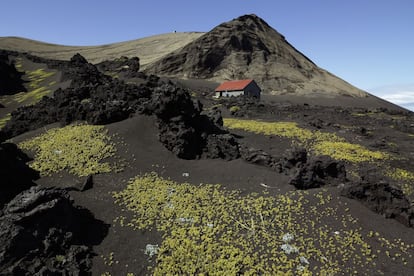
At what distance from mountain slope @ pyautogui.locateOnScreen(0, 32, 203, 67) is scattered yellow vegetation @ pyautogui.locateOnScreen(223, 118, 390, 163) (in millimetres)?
121261

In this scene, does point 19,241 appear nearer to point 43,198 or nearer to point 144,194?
point 43,198

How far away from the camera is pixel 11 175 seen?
1919cm

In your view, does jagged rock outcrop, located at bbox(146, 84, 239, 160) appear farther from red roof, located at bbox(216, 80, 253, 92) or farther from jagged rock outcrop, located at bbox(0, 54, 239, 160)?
red roof, located at bbox(216, 80, 253, 92)

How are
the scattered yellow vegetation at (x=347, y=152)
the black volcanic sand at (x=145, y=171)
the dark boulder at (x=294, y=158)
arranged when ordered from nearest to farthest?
the black volcanic sand at (x=145, y=171) < the dark boulder at (x=294, y=158) < the scattered yellow vegetation at (x=347, y=152)

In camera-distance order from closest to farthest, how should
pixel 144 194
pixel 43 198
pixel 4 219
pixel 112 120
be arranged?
pixel 4 219, pixel 43 198, pixel 144 194, pixel 112 120

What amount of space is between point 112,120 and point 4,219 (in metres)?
16.1

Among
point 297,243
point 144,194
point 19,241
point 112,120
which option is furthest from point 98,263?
point 112,120

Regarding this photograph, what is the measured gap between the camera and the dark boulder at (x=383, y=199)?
52.9ft

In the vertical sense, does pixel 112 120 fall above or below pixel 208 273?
above

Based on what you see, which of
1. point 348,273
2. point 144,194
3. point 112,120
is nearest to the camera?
point 348,273

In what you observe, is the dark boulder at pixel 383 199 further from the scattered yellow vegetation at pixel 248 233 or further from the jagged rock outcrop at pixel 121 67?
the jagged rock outcrop at pixel 121 67

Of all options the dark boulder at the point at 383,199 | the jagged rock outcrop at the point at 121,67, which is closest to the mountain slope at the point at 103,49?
the jagged rock outcrop at the point at 121,67

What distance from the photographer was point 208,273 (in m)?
13.1

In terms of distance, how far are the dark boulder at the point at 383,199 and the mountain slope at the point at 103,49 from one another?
466 ft
